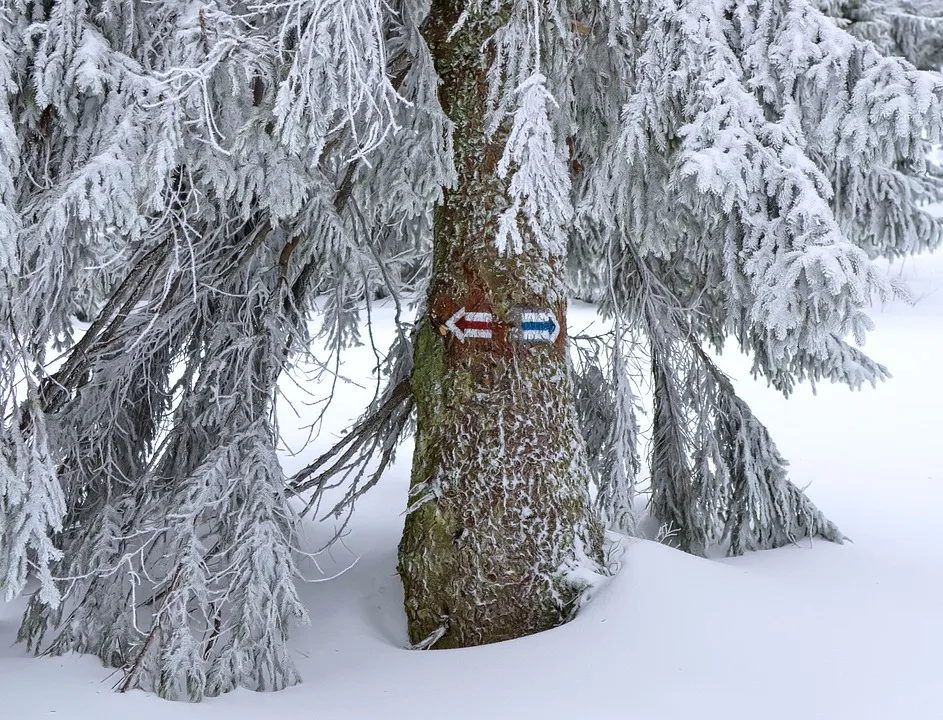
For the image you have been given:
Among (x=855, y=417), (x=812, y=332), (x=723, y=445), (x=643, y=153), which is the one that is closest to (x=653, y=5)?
(x=643, y=153)

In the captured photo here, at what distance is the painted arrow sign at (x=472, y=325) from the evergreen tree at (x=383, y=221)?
1 centimetres

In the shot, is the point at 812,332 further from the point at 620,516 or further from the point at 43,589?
the point at 43,589

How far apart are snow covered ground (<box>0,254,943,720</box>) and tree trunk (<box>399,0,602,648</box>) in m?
0.20

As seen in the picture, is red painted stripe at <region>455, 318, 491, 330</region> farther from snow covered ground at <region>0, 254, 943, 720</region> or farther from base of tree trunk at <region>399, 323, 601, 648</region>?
snow covered ground at <region>0, 254, 943, 720</region>

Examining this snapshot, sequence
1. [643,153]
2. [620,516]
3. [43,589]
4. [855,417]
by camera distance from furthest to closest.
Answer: [855,417] < [620,516] < [643,153] < [43,589]

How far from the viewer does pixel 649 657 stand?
3.21 metres

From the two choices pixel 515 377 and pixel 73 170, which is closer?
pixel 73 170

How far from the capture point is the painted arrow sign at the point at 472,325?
12.0ft

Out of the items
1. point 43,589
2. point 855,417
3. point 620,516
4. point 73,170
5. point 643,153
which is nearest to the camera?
point 43,589

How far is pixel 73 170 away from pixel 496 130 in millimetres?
1680

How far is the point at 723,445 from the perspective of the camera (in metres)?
4.88

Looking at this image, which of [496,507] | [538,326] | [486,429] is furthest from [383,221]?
[496,507]

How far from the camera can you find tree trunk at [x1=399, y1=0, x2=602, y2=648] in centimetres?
360

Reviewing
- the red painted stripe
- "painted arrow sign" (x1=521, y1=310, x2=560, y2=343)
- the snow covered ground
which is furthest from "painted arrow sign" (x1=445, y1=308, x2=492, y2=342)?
the snow covered ground
